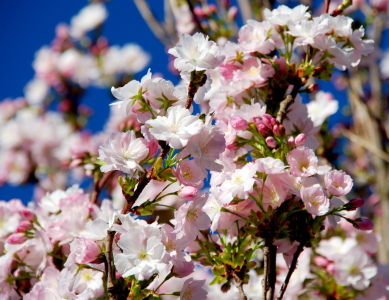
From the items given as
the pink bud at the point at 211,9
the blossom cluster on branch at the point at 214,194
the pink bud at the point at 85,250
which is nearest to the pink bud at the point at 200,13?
the pink bud at the point at 211,9

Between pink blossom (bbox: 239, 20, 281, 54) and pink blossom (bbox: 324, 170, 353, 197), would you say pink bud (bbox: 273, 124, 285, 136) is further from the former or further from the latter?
pink blossom (bbox: 239, 20, 281, 54)

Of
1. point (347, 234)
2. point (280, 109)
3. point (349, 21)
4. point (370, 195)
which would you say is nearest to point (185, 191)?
point (280, 109)

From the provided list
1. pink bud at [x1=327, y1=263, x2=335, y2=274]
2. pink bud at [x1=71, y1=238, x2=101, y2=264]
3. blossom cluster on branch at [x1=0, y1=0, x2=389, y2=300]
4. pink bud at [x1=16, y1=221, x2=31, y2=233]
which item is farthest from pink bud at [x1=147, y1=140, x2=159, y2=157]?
pink bud at [x1=327, y1=263, x2=335, y2=274]

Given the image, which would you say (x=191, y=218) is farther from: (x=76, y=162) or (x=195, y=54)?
(x=76, y=162)

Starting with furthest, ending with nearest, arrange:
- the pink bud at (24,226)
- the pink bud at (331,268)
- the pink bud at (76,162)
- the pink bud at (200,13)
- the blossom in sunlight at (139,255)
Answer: the pink bud at (200,13) < the pink bud at (76,162) < the pink bud at (331,268) < the pink bud at (24,226) < the blossom in sunlight at (139,255)

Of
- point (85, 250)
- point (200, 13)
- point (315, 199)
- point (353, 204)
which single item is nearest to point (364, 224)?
point (353, 204)

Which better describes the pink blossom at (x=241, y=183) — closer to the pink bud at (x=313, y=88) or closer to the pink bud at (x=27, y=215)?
the pink bud at (x=313, y=88)
